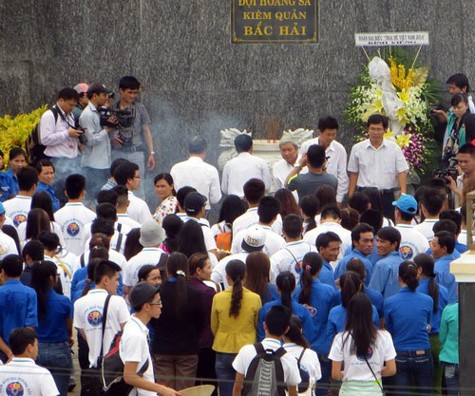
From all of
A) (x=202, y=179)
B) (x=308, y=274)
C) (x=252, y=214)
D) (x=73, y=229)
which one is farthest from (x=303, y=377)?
(x=202, y=179)

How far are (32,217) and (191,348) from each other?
2.13m

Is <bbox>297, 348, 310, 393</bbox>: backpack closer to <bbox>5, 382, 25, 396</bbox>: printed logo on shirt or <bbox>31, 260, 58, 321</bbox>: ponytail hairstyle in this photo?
<bbox>5, 382, 25, 396</bbox>: printed logo on shirt

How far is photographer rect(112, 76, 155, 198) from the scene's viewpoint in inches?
725

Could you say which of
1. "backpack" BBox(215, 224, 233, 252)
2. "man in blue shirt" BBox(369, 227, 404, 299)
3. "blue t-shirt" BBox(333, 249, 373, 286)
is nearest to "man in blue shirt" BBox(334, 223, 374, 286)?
"blue t-shirt" BBox(333, 249, 373, 286)

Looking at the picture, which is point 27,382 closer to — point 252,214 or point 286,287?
point 286,287

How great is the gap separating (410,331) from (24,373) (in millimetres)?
2973

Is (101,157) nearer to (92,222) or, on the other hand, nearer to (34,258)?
(92,222)

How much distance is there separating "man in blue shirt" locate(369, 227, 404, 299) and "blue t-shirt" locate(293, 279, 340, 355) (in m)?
0.50

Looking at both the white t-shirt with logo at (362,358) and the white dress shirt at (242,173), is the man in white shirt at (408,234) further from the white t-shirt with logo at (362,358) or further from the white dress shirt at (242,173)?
the white dress shirt at (242,173)

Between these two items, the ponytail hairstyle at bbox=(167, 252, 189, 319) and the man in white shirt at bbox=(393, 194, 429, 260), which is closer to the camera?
the ponytail hairstyle at bbox=(167, 252, 189, 319)

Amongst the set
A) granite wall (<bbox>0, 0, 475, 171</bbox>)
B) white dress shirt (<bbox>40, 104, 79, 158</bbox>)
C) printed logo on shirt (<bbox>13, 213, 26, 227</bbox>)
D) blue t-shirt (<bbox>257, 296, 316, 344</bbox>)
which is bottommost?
blue t-shirt (<bbox>257, 296, 316, 344</bbox>)

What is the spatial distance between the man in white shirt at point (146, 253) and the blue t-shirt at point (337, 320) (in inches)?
68.2

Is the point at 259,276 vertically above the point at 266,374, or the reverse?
the point at 259,276

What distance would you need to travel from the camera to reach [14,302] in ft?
37.9
